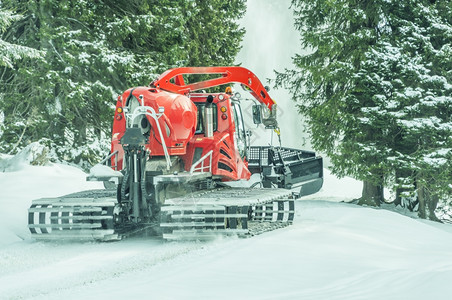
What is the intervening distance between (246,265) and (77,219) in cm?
328

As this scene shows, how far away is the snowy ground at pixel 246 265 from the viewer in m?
5.38

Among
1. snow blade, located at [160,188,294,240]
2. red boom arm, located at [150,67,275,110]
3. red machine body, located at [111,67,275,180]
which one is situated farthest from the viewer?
red boom arm, located at [150,67,275,110]

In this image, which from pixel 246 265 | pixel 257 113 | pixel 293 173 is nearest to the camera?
pixel 246 265

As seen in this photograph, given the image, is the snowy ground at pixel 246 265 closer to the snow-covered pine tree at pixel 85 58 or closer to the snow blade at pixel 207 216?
the snow blade at pixel 207 216

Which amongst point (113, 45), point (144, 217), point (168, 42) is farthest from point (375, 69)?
point (144, 217)

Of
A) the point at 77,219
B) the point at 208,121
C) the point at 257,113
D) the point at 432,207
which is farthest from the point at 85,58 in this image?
the point at 432,207

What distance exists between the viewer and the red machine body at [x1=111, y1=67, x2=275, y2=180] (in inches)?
369

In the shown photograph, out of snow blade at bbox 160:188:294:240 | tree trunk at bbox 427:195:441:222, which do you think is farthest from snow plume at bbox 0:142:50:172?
tree trunk at bbox 427:195:441:222

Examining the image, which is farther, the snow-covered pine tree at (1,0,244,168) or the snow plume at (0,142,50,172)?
the snow-covered pine tree at (1,0,244,168)

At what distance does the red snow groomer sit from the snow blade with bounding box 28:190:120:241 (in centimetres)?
1

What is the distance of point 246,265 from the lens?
650cm

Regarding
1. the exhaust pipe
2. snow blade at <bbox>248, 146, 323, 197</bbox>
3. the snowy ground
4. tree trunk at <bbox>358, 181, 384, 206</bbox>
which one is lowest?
the snowy ground

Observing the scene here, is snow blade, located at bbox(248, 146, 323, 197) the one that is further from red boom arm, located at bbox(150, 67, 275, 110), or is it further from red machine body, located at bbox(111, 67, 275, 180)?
red boom arm, located at bbox(150, 67, 275, 110)

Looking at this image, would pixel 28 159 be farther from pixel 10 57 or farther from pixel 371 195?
pixel 371 195
